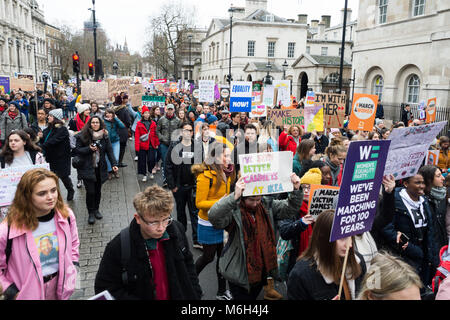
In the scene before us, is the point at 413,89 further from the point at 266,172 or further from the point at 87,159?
the point at 266,172

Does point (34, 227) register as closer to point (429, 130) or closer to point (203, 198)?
point (203, 198)

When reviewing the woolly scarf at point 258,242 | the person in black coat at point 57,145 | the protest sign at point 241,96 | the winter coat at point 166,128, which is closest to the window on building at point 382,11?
the protest sign at point 241,96

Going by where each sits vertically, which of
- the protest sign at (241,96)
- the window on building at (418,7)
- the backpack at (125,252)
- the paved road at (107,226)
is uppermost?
the window on building at (418,7)

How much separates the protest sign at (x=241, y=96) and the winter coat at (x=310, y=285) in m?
8.54

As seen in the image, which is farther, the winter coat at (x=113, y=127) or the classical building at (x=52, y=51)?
the classical building at (x=52, y=51)

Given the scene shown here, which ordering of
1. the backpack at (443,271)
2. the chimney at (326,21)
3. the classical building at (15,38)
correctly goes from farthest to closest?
the chimney at (326,21) → the classical building at (15,38) → the backpack at (443,271)

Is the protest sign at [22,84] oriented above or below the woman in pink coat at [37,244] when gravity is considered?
above

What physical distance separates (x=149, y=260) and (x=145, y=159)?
288 inches

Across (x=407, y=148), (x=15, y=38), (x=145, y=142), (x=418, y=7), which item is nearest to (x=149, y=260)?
(x=407, y=148)

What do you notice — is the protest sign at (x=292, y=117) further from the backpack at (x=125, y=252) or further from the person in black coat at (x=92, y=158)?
the backpack at (x=125, y=252)

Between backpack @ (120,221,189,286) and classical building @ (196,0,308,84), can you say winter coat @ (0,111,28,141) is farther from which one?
classical building @ (196,0,308,84)

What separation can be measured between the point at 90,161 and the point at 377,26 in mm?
21222

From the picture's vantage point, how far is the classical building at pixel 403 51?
17672mm

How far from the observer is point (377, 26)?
2222 cm
